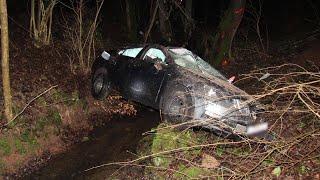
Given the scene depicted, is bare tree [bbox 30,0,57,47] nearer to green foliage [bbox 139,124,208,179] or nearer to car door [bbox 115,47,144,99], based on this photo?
car door [bbox 115,47,144,99]

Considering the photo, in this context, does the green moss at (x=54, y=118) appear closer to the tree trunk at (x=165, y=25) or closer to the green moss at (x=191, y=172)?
the green moss at (x=191, y=172)

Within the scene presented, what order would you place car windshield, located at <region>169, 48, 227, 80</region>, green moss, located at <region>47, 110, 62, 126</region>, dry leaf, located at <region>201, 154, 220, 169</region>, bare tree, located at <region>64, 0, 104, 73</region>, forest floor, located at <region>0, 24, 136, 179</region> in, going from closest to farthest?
dry leaf, located at <region>201, 154, 220, 169</region>, forest floor, located at <region>0, 24, 136, 179</region>, car windshield, located at <region>169, 48, 227, 80</region>, green moss, located at <region>47, 110, 62, 126</region>, bare tree, located at <region>64, 0, 104, 73</region>

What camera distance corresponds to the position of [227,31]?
15.3 metres

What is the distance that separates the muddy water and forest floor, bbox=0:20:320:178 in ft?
0.96

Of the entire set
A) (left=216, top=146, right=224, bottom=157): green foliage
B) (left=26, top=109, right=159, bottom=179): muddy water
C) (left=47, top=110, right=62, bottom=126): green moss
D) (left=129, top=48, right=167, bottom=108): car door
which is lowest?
(left=26, top=109, right=159, bottom=179): muddy water

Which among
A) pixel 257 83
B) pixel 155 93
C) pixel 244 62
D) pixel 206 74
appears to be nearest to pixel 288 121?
pixel 206 74

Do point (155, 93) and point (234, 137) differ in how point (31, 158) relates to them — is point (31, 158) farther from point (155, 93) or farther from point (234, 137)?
point (234, 137)

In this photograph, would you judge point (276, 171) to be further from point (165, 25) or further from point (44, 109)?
point (165, 25)

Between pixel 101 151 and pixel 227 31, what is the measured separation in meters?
7.92

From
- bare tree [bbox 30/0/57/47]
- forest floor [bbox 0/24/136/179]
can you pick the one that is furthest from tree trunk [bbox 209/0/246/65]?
bare tree [bbox 30/0/57/47]

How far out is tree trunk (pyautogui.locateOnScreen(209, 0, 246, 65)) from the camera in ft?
48.8

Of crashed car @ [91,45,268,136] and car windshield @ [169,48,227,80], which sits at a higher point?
car windshield @ [169,48,227,80]

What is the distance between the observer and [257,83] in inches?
524

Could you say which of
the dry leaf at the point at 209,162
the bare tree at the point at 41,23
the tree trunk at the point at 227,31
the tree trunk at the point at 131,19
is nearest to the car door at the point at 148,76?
the dry leaf at the point at 209,162
